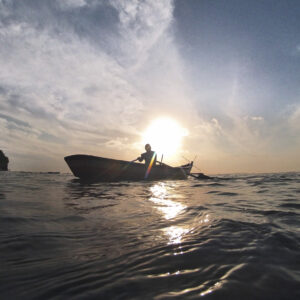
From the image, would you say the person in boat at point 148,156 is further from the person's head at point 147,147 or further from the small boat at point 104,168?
the small boat at point 104,168

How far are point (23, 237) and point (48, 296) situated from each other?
130 cm

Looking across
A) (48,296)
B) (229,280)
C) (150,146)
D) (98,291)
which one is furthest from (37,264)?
(150,146)

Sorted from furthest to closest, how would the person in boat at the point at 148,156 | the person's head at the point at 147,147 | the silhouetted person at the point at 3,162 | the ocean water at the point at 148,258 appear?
the silhouetted person at the point at 3,162, the person's head at the point at 147,147, the person in boat at the point at 148,156, the ocean water at the point at 148,258

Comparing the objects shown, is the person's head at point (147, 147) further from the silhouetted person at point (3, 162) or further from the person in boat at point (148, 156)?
the silhouetted person at point (3, 162)

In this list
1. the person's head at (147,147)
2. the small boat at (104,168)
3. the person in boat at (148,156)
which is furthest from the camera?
the person's head at (147,147)

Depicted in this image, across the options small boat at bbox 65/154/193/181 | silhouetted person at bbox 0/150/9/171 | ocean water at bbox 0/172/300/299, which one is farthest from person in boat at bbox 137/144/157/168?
silhouetted person at bbox 0/150/9/171

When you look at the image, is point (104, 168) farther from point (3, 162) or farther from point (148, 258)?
point (3, 162)

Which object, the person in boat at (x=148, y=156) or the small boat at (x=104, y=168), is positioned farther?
the person in boat at (x=148, y=156)

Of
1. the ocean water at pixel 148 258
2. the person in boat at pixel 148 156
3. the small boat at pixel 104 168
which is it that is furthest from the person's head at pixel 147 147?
the ocean water at pixel 148 258

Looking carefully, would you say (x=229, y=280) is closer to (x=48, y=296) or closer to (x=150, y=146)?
(x=48, y=296)

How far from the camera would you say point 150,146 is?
16172 millimetres

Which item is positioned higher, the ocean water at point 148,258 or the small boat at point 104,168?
the small boat at point 104,168

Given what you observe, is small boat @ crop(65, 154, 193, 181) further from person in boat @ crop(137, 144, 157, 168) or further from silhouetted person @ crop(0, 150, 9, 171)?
silhouetted person @ crop(0, 150, 9, 171)

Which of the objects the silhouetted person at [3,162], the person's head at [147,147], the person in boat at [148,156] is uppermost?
the person's head at [147,147]
